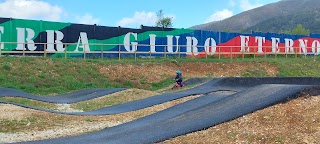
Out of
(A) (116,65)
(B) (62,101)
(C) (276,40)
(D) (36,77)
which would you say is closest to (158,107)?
(B) (62,101)

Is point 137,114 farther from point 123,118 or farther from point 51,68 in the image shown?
point 51,68

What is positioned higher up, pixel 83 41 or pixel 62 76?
pixel 83 41

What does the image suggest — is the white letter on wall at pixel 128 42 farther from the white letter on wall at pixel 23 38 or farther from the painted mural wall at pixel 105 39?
the white letter on wall at pixel 23 38

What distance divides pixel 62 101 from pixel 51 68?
8140mm

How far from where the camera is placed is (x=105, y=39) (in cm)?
3959

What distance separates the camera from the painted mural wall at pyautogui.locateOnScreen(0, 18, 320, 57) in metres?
34.2

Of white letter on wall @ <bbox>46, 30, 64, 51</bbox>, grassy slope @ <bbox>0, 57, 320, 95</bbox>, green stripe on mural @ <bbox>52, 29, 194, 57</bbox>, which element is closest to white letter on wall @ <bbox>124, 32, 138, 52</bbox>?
green stripe on mural @ <bbox>52, 29, 194, 57</bbox>

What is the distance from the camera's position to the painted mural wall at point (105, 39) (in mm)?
34219

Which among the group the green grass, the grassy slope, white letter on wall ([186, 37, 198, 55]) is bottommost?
the green grass

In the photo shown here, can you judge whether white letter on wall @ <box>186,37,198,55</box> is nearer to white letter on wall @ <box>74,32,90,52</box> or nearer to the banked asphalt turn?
white letter on wall @ <box>74,32,90,52</box>

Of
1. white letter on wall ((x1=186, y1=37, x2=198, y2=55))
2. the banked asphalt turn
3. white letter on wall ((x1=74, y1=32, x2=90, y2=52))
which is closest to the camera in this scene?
the banked asphalt turn

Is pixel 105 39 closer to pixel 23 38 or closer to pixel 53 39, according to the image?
pixel 53 39

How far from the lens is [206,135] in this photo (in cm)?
1065

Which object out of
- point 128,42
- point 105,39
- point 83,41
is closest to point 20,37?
point 83,41
